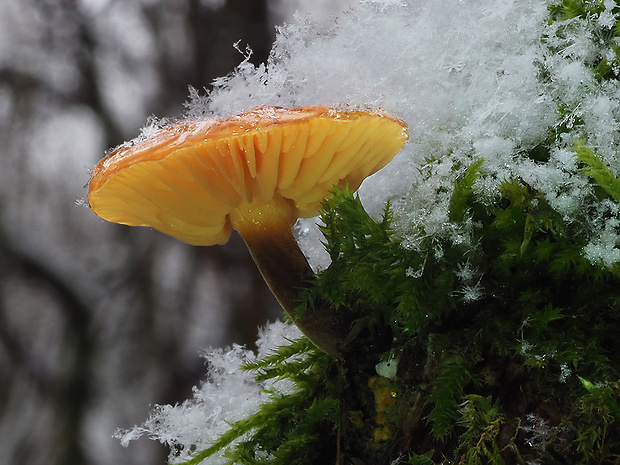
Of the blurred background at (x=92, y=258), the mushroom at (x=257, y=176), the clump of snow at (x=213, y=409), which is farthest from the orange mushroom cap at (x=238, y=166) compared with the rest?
the blurred background at (x=92, y=258)

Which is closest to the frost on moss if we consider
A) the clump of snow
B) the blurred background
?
the clump of snow

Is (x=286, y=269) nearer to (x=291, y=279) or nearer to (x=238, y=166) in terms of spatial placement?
(x=291, y=279)

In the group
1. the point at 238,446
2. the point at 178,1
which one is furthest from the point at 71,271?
the point at 238,446

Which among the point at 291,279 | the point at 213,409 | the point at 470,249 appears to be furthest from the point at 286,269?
the point at 213,409

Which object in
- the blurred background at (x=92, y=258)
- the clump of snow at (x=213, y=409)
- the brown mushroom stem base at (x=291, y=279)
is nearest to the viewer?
the brown mushroom stem base at (x=291, y=279)

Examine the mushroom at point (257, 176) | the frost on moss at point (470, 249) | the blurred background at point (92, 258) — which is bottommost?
the frost on moss at point (470, 249)

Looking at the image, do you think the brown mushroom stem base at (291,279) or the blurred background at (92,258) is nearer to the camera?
the brown mushroom stem base at (291,279)

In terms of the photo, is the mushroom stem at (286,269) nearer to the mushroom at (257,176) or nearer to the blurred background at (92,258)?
the mushroom at (257,176)

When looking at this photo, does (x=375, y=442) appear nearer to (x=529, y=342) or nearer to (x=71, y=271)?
(x=529, y=342)
